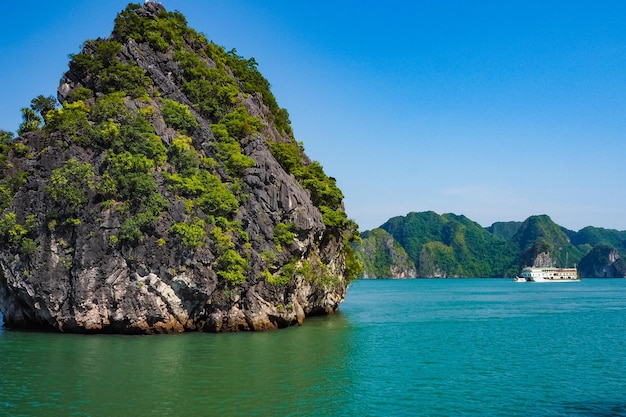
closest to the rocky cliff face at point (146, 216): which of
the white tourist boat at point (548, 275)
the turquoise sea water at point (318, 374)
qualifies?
the turquoise sea water at point (318, 374)

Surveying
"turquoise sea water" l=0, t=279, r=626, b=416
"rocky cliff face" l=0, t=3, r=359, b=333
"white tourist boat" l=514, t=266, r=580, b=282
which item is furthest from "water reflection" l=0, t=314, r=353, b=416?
"white tourist boat" l=514, t=266, r=580, b=282

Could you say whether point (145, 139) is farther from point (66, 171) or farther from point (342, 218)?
point (342, 218)

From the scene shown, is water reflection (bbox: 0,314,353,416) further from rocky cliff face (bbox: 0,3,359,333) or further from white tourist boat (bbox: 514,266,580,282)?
white tourist boat (bbox: 514,266,580,282)

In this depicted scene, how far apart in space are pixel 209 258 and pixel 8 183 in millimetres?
14812

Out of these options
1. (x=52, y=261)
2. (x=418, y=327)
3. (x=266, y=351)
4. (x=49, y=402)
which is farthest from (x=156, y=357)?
(x=418, y=327)

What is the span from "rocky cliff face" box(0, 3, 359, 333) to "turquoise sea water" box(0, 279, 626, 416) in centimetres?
211

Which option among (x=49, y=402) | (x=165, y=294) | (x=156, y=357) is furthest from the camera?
(x=165, y=294)

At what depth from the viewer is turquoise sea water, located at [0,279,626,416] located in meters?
15.7

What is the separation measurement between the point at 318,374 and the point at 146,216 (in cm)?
1517

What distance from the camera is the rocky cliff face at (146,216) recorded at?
95.1ft

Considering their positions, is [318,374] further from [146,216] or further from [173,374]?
[146,216]

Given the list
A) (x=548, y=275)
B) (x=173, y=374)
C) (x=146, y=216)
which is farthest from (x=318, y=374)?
(x=548, y=275)

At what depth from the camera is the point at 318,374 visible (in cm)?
2009

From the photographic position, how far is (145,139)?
31438 millimetres
